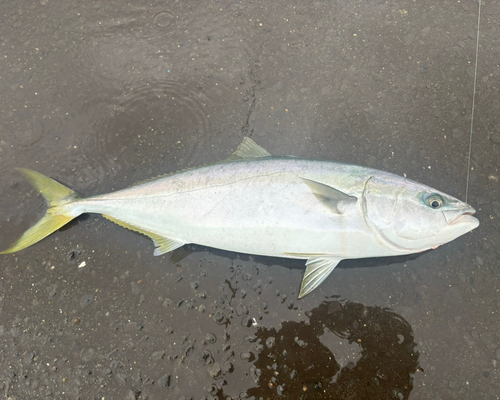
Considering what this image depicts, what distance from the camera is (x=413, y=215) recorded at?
210 centimetres

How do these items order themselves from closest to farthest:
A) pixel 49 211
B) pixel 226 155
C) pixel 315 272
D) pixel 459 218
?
pixel 459 218, pixel 315 272, pixel 49 211, pixel 226 155

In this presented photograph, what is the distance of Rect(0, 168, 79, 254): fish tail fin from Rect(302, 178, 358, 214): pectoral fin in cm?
198

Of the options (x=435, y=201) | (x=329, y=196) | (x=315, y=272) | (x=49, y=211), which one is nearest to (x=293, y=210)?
(x=329, y=196)

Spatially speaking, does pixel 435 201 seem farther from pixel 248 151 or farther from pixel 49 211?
pixel 49 211

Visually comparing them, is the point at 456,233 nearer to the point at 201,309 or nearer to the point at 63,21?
the point at 201,309

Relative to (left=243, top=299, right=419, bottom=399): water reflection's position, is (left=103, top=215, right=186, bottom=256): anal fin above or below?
above

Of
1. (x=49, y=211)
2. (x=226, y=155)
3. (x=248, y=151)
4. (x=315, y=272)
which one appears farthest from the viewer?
(x=226, y=155)

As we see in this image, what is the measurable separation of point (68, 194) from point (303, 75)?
2.38m

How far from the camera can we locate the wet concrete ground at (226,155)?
2.35m

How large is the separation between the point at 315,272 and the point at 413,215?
0.82 m

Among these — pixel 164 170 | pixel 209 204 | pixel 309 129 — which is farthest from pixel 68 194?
pixel 309 129

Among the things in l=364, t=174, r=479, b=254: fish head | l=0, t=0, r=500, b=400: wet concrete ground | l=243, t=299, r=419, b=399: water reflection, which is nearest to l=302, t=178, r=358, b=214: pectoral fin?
l=364, t=174, r=479, b=254: fish head

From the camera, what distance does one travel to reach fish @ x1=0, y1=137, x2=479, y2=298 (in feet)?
6.91

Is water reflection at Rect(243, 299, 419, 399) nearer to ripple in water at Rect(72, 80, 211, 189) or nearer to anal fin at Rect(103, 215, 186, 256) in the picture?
anal fin at Rect(103, 215, 186, 256)
